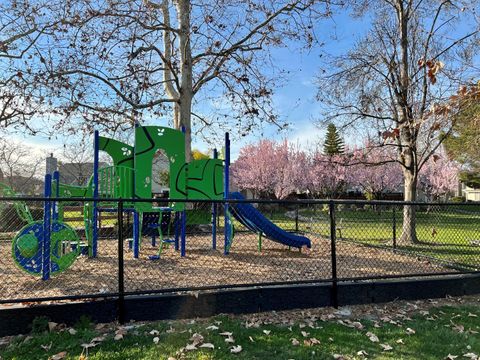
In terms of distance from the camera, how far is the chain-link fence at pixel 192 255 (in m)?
4.96

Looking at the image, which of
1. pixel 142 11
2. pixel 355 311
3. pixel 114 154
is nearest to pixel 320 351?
pixel 355 311

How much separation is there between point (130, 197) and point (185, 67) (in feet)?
17.6

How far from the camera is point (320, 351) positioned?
347 centimetres

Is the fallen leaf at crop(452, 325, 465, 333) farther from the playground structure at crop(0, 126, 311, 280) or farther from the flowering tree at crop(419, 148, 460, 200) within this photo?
the flowering tree at crop(419, 148, 460, 200)

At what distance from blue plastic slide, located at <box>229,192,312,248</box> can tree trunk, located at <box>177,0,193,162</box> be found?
331 centimetres

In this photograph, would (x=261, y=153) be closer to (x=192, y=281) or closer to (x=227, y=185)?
(x=227, y=185)

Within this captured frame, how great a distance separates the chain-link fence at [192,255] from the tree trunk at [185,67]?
326 cm

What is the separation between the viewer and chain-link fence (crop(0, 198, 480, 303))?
16.3ft

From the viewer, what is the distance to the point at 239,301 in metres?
4.52

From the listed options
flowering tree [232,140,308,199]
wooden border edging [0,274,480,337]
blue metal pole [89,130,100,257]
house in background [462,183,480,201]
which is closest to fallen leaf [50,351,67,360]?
wooden border edging [0,274,480,337]

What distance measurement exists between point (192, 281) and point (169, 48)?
29.2 feet

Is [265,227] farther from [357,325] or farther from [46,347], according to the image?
[46,347]

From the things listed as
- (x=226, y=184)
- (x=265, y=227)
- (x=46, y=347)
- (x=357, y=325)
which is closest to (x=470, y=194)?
(x=265, y=227)

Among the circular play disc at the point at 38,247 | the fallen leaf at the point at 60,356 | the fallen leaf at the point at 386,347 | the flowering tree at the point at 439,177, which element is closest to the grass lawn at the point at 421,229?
the fallen leaf at the point at 386,347
